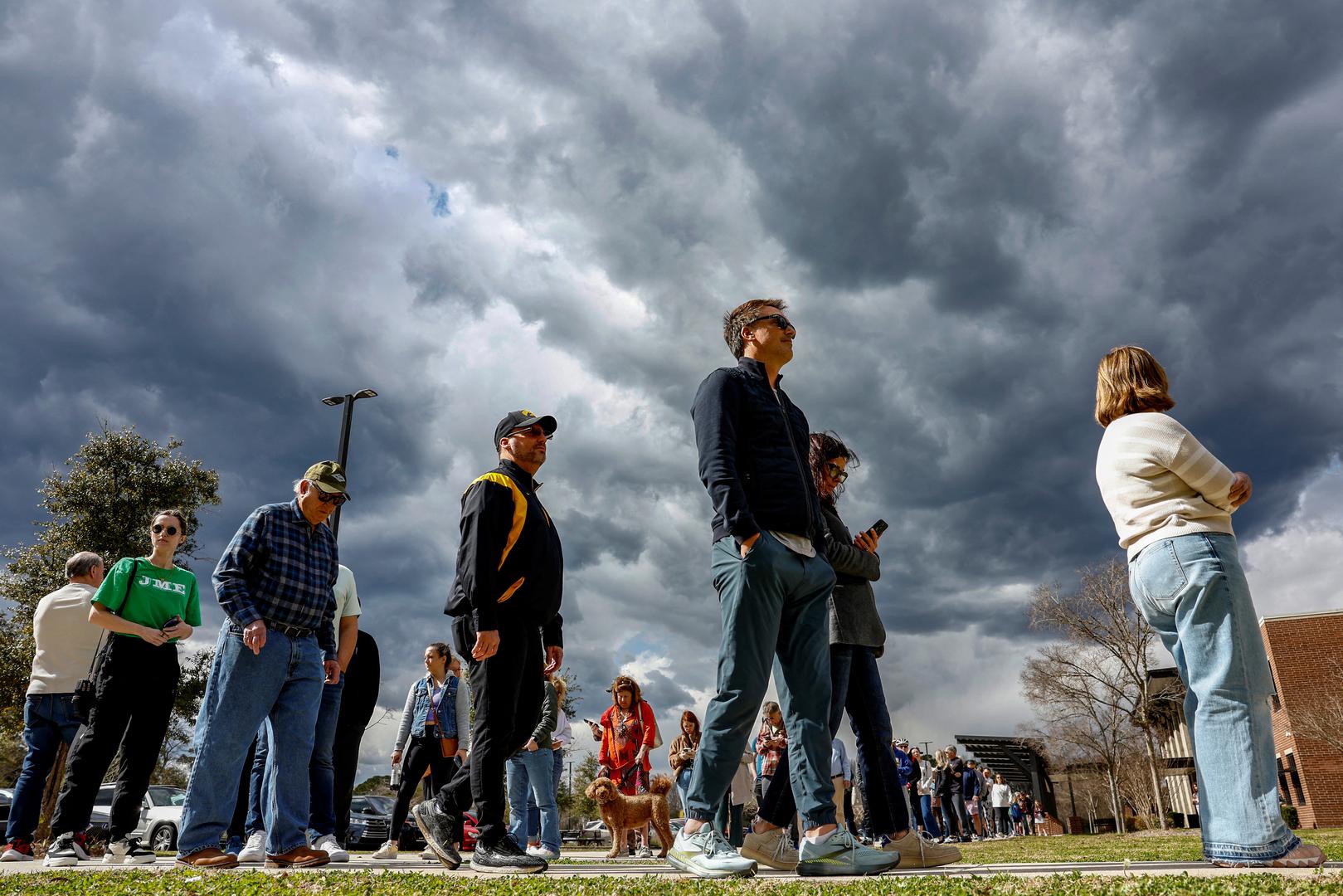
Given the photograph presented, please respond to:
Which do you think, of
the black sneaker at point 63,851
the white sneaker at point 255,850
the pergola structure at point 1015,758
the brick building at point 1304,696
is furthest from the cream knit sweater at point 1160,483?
the pergola structure at point 1015,758

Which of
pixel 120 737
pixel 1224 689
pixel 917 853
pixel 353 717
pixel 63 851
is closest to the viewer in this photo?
pixel 1224 689

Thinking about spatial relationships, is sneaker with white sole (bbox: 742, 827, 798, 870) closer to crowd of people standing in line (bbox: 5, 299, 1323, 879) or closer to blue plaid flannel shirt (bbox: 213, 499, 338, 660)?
crowd of people standing in line (bbox: 5, 299, 1323, 879)

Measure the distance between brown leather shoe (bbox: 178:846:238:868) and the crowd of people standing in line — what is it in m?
0.01

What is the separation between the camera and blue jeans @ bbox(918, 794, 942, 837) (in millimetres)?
19156

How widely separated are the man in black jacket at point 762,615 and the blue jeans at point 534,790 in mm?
4137

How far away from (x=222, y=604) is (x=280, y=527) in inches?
21.0

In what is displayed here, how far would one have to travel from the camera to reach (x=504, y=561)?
432 centimetres

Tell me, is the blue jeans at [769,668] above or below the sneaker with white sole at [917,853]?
above

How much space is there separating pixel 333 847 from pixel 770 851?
11.6 feet

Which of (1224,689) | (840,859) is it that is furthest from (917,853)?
(1224,689)

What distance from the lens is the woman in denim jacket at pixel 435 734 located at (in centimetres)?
773

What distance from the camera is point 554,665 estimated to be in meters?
4.86

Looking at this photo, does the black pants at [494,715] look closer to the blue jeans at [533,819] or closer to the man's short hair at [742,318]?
the man's short hair at [742,318]

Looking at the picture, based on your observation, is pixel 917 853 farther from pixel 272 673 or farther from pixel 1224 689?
pixel 272 673
